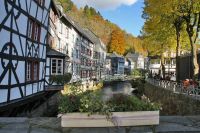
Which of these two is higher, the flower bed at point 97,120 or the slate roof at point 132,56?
the slate roof at point 132,56

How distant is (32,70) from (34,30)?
2.51 m

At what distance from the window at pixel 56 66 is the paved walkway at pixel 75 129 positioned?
23.7 meters

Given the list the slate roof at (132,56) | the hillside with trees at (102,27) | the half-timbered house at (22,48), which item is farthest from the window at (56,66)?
the slate roof at (132,56)

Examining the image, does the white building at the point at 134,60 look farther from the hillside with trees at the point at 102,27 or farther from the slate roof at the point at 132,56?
the hillside with trees at the point at 102,27

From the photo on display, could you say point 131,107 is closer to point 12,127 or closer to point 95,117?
point 95,117

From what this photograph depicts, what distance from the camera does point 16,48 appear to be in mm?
19500

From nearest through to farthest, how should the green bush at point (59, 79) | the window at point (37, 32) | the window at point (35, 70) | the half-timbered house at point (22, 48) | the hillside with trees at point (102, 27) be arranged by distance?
the half-timbered house at point (22, 48) → the window at point (37, 32) → the window at point (35, 70) → the green bush at point (59, 79) → the hillside with trees at point (102, 27)

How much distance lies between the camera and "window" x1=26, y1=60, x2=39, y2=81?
22692mm

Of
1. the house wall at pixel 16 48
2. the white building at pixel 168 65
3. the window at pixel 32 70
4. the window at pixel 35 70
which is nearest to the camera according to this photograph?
the house wall at pixel 16 48

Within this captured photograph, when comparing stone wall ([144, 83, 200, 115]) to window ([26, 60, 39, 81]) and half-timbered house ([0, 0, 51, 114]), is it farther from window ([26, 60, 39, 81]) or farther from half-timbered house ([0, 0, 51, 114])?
half-timbered house ([0, 0, 51, 114])

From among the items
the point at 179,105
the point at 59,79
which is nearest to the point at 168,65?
the point at 59,79

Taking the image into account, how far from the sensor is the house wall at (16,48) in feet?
57.2

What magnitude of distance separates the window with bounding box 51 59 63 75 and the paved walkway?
77.7ft

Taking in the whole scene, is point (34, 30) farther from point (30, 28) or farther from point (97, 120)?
point (97, 120)
